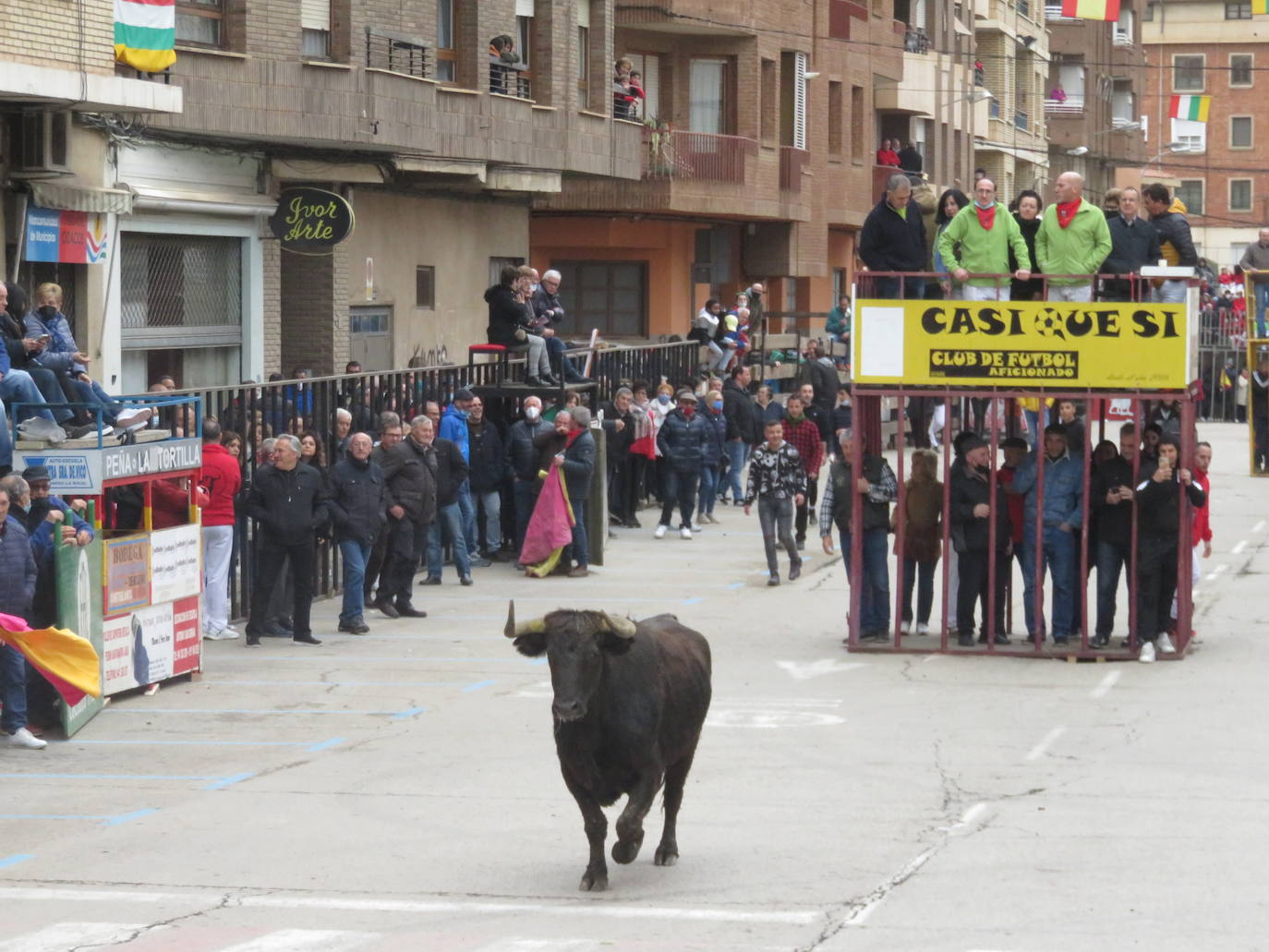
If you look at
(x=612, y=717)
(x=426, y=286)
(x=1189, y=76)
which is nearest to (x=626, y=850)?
(x=612, y=717)

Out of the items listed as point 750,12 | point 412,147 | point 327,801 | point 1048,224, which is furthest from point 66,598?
point 750,12

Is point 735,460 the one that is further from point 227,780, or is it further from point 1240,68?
point 1240,68

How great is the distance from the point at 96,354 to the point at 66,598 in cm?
956

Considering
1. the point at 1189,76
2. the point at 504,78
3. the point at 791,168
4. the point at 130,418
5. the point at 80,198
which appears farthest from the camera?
the point at 1189,76

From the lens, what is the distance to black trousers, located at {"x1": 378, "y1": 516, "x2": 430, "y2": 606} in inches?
861

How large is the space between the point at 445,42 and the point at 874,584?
15629 millimetres

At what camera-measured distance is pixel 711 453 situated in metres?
30.1

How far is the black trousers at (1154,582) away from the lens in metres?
19.3

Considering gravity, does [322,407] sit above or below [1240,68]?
below

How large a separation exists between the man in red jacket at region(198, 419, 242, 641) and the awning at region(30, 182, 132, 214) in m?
4.39

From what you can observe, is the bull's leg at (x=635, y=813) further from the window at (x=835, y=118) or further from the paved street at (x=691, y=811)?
the window at (x=835, y=118)

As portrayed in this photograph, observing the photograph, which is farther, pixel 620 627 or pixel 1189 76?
pixel 1189 76

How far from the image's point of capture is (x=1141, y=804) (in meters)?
13.1

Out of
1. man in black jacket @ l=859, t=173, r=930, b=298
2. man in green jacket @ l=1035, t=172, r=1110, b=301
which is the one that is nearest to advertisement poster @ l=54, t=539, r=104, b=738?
man in black jacket @ l=859, t=173, r=930, b=298
